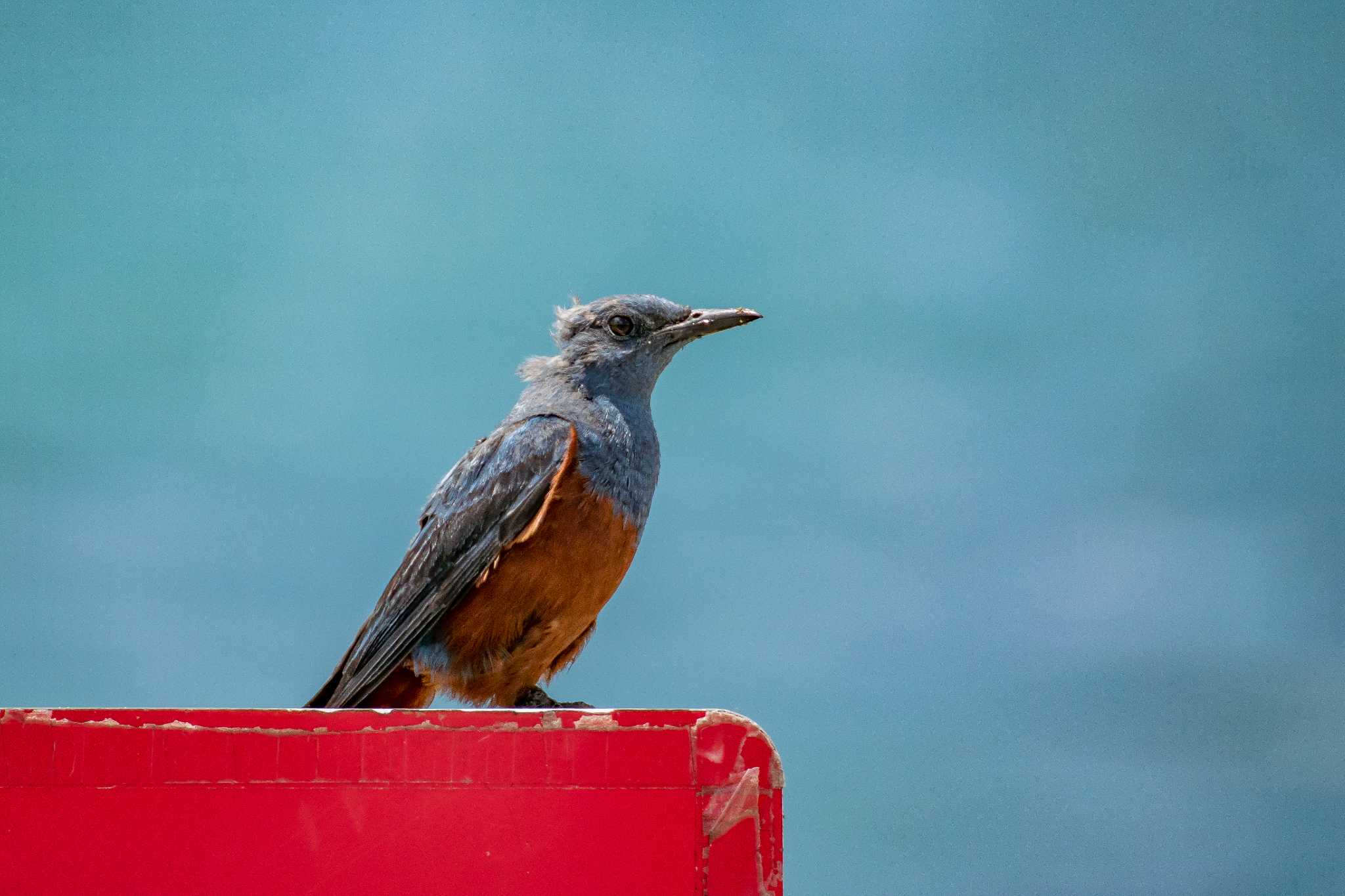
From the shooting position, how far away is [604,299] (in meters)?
4.44

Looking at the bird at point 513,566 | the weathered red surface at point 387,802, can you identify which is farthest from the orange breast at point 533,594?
the weathered red surface at point 387,802

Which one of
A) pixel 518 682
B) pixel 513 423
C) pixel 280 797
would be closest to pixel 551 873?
pixel 280 797

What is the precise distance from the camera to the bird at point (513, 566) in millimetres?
3869

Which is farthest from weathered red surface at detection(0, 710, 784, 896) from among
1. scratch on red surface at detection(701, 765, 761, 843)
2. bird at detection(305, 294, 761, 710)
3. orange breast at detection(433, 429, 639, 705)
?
orange breast at detection(433, 429, 639, 705)

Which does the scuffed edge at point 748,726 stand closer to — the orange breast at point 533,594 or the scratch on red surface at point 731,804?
the scratch on red surface at point 731,804

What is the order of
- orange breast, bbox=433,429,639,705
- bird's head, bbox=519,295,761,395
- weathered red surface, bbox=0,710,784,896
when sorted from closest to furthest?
weathered red surface, bbox=0,710,784,896 → orange breast, bbox=433,429,639,705 → bird's head, bbox=519,295,761,395

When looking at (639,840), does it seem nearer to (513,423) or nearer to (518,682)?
(518,682)

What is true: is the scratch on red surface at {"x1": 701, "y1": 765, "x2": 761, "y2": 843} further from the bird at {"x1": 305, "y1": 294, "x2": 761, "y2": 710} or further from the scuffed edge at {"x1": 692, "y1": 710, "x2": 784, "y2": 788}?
the bird at {"x1": 305, "y1": 294, "x2": 761, "y2": 710}

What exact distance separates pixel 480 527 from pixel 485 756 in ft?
4.61

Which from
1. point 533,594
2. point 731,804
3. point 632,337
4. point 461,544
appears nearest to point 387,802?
point 731,804

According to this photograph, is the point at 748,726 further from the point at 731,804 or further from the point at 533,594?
the point at 533,594

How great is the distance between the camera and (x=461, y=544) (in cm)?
398

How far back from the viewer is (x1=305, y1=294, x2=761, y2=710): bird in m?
3.87

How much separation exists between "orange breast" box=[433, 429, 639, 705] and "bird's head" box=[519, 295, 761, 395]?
52 cm
